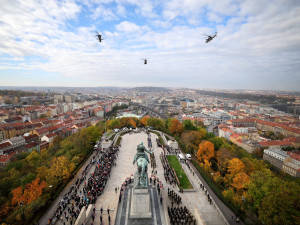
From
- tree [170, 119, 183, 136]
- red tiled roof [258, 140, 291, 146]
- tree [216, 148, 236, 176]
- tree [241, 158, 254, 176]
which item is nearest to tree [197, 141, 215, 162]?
tree [216, 148, 236, 176]

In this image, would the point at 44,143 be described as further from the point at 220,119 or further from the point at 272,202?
the point at 220,119

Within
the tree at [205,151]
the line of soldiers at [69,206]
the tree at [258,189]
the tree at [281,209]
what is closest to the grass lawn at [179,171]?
the tree at [205,151]

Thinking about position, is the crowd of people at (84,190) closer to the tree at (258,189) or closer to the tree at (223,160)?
the tree at (258,189)

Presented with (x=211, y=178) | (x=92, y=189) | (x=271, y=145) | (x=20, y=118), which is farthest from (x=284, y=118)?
(x=20, y=118)

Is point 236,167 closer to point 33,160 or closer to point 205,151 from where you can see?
point 205,151

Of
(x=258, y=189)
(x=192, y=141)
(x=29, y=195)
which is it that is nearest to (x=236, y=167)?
(x=258, y=189)
